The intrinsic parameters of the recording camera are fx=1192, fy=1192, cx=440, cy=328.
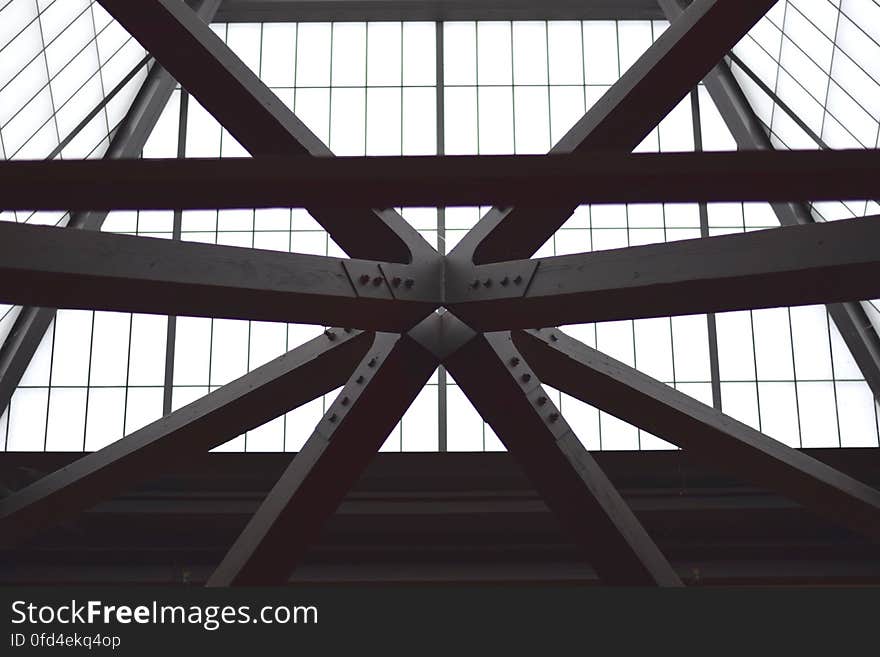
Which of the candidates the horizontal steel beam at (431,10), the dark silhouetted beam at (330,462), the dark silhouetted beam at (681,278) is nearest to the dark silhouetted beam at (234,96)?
the dark silhouetted beam at (681,278)

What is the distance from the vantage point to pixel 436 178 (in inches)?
444

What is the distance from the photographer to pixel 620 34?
25.6 metres

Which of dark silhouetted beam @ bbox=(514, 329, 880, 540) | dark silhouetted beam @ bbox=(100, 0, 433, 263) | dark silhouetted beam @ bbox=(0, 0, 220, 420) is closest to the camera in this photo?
dark silhouetted beam @ bbox=(100, 0, 433, 263)

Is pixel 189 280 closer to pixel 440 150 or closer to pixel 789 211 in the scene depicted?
pixel 440 150

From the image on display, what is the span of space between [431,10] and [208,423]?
1259 centimetres

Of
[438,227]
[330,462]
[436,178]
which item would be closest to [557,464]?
[330,462]

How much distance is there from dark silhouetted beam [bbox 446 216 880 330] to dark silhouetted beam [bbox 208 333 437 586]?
126 centimetres

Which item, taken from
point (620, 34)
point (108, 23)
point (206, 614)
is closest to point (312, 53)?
point (108, 23)

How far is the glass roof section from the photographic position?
23844 mm

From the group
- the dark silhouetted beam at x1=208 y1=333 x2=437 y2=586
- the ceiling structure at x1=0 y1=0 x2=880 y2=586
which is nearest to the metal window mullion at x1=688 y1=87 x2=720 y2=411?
the ceiling structure at x1=0 y1=0 x2=880 y2=586

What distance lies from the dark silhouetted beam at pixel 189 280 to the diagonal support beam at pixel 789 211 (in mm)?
12180

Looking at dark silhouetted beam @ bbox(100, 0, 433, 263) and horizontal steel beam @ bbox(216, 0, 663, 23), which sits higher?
horizontal steel beam @ bbox(216, 0, 663, 23)

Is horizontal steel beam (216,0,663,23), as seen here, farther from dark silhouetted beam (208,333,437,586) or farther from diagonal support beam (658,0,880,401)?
dark silhouetted beam (208,333,437,586)

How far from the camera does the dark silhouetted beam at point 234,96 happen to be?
1371cm
